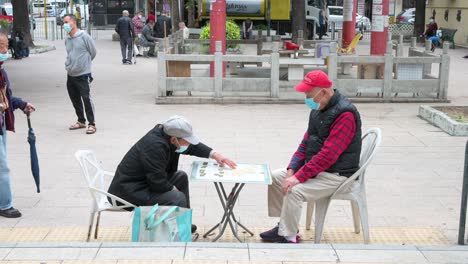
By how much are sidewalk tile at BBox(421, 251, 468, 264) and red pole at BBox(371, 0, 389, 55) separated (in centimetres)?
1019

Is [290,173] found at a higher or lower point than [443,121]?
higher

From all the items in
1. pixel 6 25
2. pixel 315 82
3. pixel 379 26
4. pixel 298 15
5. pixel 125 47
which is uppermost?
pixel 298 15

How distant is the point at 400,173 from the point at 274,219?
7.39 ft

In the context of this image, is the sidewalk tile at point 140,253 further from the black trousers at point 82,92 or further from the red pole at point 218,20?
the red pole at point 218,20

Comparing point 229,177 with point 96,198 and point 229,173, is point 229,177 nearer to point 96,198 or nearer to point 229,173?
point 229,173

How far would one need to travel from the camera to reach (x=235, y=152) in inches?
338

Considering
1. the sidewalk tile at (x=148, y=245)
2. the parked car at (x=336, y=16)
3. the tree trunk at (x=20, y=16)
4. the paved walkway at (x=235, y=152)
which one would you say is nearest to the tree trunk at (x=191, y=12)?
the parked car at (x=336, y=16)

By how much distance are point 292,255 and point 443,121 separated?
6225mm

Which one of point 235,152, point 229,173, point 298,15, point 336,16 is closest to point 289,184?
point 229,173

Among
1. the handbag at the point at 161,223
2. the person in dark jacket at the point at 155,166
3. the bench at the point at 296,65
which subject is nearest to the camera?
the handbag at the point at 161,223

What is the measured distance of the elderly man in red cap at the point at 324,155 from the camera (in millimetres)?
4961

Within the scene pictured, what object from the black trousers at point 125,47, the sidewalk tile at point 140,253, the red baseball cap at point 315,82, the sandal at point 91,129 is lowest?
the sandal at point 91,129

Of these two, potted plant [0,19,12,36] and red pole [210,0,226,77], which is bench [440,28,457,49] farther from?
potted plant [0,19,12,36]

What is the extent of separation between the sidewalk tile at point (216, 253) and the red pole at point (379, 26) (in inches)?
416
